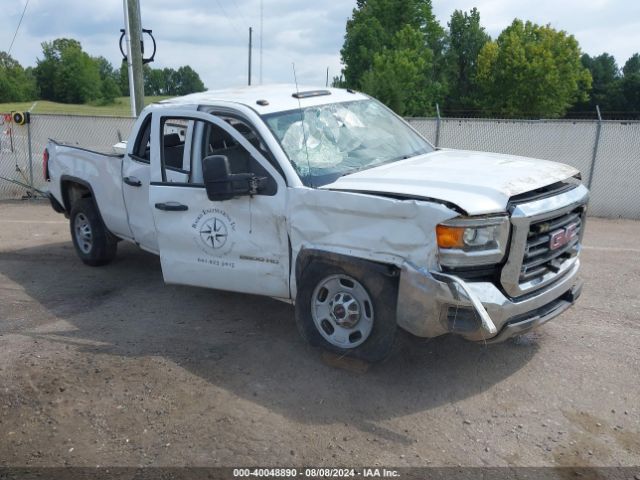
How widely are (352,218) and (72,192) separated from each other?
466 cm

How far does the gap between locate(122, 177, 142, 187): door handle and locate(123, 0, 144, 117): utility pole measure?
805 cm

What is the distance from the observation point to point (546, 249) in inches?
165

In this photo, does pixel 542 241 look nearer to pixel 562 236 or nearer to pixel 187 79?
pixel 562 236

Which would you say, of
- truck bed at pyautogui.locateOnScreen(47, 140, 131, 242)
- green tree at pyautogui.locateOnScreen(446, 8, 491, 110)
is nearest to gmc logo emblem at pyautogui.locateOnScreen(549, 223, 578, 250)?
truck bed at pyautogui.locateOnScreen(47, 140, 131, 242)

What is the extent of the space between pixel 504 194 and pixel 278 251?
5.66ft

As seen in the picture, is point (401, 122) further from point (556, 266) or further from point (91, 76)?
point (91, 76)

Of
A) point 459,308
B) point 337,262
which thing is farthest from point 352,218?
point 459,308

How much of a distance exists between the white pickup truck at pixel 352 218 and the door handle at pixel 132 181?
7 centimetres

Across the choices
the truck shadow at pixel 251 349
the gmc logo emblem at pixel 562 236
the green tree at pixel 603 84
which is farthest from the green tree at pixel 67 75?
the gmc logo emblem at pixel 562 236

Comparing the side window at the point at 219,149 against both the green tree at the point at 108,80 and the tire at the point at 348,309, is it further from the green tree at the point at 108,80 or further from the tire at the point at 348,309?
the green tree at the point at 108,80

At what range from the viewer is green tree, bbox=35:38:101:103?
72.9 m

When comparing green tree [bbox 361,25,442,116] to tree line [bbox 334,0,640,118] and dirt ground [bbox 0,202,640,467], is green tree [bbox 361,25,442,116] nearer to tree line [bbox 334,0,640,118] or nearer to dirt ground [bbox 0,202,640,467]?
tree line [bbox 334,0,640,118]

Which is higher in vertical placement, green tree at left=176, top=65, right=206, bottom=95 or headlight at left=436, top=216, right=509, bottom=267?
green tree at left=176, top=65, right=206, bottom=95

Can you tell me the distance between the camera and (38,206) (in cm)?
1253
